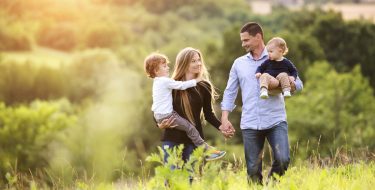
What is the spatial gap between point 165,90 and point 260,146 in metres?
1.07

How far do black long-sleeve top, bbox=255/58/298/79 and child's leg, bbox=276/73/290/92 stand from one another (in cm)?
8

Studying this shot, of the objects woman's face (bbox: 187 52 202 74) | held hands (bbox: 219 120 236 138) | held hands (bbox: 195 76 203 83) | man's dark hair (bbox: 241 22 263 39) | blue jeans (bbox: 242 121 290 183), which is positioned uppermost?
man's dark hair (bbox: 241 22 263 39)

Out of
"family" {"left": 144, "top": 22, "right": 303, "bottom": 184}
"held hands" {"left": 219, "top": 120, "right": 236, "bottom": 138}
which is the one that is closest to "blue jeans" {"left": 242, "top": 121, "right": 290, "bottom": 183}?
"family" {"left": 144, "top": 22, "right": 303, "bottom": 184}

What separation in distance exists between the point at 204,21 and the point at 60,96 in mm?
35213

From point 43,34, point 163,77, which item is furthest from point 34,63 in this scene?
point 163,77

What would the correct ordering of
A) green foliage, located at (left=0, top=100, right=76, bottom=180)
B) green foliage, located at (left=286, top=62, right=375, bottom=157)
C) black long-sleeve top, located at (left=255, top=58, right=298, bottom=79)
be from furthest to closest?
green foliage, located at (left=0, top=100, right=76, bottom=180)
green foliage, located at (left=286, top=62, right=375, bottom=157)
black long-sleeve top, located at (left=255, top=58, right=298, bottom=79)

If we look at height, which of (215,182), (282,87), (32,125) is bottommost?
(32,125)

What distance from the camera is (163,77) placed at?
6.58 meters

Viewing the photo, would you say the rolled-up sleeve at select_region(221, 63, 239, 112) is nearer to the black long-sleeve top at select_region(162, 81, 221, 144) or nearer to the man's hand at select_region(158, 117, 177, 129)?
the black long-sleeve top at select_region(162, 81, 221, 144)

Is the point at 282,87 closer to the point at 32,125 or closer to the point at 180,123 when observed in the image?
the point at 180,123

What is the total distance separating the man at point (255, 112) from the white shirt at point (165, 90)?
0.59 metres

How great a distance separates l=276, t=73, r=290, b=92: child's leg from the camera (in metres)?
6.52

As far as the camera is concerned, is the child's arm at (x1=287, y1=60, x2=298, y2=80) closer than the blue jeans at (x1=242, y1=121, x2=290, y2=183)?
No

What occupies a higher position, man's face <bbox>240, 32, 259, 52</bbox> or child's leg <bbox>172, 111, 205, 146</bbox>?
man's face <bbox>240, 32, 259, 52</bbox>
